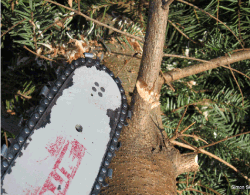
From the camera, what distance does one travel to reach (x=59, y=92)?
0.61 metres

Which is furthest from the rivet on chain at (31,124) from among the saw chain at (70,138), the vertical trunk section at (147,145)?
the vertical trunk section at (147,145)

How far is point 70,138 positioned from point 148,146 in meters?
0.29

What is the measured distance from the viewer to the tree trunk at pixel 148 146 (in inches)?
26.4

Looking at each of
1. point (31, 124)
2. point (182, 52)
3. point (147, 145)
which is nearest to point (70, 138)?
point (31, 124)

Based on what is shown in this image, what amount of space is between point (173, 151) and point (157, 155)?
0.27ft

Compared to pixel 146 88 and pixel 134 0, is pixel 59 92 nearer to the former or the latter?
pixel 146 88

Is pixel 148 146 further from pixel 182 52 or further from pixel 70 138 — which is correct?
pixel 182 52

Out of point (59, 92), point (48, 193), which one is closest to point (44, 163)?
point (48, 193)

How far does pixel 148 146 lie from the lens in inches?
29.8

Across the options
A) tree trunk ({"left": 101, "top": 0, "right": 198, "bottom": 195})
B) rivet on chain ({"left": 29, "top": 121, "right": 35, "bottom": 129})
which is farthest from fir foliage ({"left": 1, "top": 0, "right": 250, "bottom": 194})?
rivet on chain ({"left": 29, "top": 121, "right": 35, "bottom": 129})

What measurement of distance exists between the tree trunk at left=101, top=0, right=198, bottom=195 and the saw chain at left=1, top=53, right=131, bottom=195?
54mm

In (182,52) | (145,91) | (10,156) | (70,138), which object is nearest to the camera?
(10,156)

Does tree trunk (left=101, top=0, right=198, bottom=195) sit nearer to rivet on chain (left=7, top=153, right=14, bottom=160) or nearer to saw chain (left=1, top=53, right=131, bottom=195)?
saw chain (left=1, top=53, right=131, bottom=195)

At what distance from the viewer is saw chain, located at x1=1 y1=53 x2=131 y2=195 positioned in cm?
52
